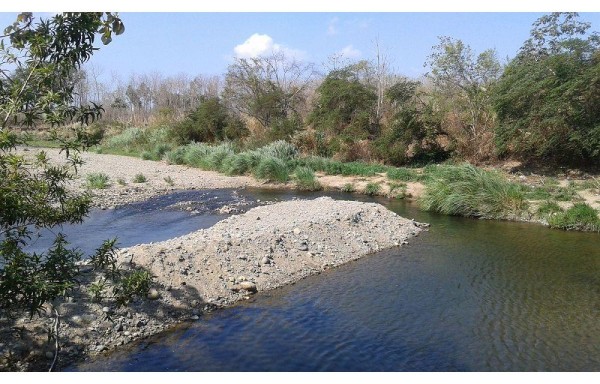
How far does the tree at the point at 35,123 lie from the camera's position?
3857 mm

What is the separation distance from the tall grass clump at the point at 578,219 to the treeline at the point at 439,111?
570cm

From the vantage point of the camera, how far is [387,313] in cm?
763

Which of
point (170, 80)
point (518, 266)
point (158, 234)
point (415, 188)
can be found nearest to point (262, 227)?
point (158, 234)

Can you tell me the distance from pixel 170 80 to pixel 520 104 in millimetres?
42378

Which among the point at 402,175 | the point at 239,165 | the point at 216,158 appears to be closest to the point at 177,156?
the point at 216,158

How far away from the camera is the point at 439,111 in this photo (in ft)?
78.3

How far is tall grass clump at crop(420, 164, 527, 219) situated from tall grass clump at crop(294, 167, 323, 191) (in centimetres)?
507

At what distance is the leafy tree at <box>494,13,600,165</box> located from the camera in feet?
59.7

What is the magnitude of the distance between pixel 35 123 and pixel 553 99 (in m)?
18.4

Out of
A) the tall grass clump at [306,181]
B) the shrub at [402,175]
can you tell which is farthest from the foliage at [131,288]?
the shrub at [402,175]

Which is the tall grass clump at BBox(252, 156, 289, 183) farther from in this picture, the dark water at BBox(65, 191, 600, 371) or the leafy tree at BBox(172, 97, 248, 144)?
the dark water at BBox(65, 191, 600, 371)

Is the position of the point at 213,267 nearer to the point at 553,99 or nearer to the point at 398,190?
the point at 398,190

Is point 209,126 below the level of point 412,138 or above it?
above

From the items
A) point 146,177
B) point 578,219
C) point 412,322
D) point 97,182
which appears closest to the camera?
point 412,322
